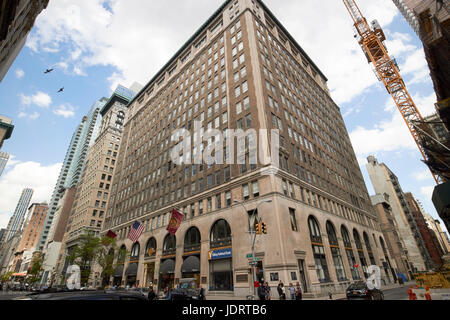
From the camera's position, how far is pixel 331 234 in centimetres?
3838

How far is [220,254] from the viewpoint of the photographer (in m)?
32.6

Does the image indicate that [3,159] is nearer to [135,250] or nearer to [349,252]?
[135,250]

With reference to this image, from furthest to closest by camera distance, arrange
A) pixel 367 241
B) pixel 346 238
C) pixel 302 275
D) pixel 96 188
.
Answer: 1. pixel 96 188
2. pixel 367 241
3. pixel 346 238
4. pixel 302 275

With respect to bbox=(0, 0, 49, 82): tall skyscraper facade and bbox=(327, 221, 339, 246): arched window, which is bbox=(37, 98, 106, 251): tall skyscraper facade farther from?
bbox=(327, 221, 339, 246): arched window

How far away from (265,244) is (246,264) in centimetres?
366

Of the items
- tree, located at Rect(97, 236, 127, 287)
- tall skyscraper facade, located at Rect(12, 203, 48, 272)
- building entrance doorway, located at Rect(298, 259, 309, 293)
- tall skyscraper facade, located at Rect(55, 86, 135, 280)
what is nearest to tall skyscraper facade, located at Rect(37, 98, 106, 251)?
tall skyscraper facade, located at Rect(12, 203, 48, 272)

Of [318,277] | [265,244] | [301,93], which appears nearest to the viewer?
[265,244]

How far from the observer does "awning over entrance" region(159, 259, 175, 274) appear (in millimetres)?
38188

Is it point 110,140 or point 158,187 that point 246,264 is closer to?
point 158,187

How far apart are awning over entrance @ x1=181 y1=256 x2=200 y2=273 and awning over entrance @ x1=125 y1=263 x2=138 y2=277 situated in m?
15.9

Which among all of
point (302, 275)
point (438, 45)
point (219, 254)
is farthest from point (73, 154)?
point (438, 45)

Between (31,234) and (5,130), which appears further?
(31,234)

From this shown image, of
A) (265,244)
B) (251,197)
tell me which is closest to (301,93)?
(251,197)

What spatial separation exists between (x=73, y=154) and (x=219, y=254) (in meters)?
166
